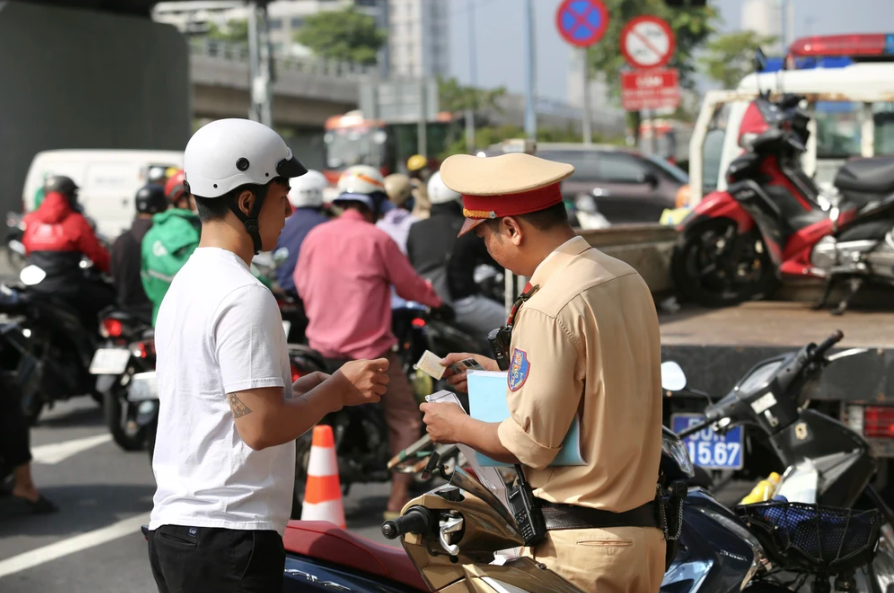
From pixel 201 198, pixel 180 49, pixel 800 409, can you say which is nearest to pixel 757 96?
pixel 800 409

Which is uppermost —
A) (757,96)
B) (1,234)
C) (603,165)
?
(757,96)

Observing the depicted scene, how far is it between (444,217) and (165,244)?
1.77 m

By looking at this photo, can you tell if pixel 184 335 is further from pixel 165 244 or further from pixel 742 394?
pixel 165 244

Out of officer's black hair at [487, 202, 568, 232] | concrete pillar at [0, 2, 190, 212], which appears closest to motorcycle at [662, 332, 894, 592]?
officer's black hair at [487, 202, 568, 232]

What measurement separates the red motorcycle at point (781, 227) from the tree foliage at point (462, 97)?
129 ft

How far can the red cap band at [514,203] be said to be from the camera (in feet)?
8.78

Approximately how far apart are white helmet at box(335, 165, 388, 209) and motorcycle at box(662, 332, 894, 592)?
93.0 inches

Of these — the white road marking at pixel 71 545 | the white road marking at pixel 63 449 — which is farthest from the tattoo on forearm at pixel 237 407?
the white road marking at pixel 63 449

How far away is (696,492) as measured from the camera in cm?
371

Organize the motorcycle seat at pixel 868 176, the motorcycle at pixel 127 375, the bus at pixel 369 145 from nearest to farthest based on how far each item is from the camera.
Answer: the motorcycle at pixel 127 375 < the motorcycle seat at pixel 868 176 < the bus at pixel 369 145

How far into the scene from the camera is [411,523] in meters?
2.71

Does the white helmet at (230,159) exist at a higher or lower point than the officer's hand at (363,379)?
higher

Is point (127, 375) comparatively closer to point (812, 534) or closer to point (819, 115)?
point (812, 534)

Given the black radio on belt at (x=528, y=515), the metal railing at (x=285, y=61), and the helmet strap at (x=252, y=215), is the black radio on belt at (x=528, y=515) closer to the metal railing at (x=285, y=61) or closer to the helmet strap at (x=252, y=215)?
the helmet strap at (x=252, y=215)
